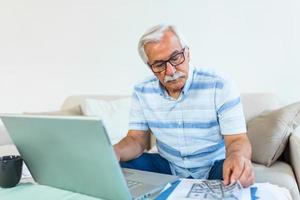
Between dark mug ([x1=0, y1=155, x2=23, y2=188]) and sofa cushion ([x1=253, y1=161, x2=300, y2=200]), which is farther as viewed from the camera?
sofa cushion ([x1=253, y1=161, x2=300, y2=200])

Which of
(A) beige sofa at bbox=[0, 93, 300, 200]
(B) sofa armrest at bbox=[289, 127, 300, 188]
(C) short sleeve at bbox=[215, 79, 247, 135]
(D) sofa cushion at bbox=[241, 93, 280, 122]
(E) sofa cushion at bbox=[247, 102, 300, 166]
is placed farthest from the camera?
(D) sofa cushion at bbox=[241, 93, 280, 122]

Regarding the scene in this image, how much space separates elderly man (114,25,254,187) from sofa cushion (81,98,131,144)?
93 cm

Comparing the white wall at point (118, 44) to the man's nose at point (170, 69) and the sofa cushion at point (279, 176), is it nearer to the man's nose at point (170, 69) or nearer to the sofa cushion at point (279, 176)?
the sofa cushion at point (279, 176)

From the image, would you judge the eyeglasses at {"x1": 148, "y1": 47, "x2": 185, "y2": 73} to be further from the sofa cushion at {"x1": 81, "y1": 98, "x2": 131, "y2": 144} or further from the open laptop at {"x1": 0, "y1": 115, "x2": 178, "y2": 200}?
the sofa cushion at {"x1": 81, "y1": 98, "x2": 131, "y2": 144}

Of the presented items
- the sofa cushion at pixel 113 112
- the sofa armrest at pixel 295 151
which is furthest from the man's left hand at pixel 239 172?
the sofa cushion at pixel 113 112

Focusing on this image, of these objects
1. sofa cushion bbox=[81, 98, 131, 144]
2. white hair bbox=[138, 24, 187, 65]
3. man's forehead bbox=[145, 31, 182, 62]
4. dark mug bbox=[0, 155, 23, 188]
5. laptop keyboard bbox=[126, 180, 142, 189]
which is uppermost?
white hair bbox=[138, 24, 187, 65]

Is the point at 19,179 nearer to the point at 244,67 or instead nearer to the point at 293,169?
the point at 293,169

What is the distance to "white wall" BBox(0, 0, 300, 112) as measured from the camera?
2.36 metres

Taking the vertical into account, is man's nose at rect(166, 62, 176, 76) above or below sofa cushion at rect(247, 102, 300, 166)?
above

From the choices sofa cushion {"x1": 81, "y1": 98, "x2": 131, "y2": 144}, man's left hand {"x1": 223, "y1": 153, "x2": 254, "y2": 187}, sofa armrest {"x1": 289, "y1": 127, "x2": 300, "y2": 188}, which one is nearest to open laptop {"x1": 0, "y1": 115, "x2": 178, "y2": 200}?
man's left hand {"x1": 223, "y1": 153, "x2": 254, "y2": 187}

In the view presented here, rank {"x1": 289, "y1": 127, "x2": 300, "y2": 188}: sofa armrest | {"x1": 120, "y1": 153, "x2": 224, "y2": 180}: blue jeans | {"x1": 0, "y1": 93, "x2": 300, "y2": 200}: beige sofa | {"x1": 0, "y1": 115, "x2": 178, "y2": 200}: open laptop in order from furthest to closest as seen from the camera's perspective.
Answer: {"x1": 289, "y1": 127, "x2": 300, "y2": 188}: sofa armrest < {"x1": 0, "y1": 93, "x2": 300, "y2": 200}: beige sofa < {"x1": 120, "y1": 153, "x2": 224, "y2": 180}: blue jeans < {"x1": 0, "y1": 115, "x2": 178, "y2": 200}: open laptop

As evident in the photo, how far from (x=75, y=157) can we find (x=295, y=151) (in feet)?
4.02

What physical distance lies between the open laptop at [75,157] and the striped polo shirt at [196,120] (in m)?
0.34

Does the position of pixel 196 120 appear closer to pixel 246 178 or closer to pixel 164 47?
pixel 164 47
